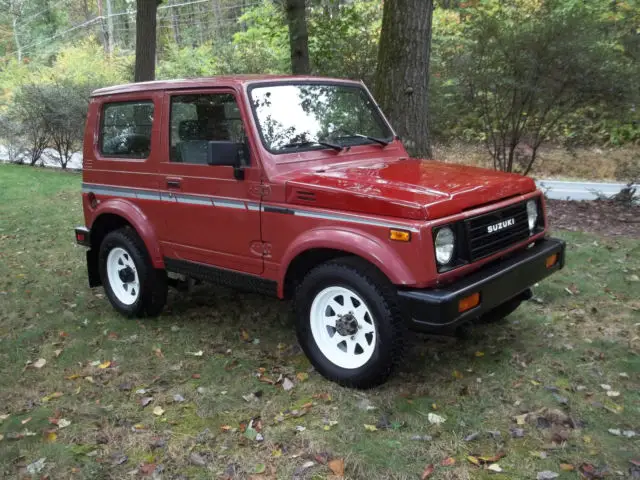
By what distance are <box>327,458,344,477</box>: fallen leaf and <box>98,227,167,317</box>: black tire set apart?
2.58 m

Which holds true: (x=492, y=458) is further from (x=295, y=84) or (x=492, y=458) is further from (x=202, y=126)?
(x=202, y=126)

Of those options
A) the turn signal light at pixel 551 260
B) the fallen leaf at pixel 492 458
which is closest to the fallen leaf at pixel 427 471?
the fallen leaf at pixel 492 458

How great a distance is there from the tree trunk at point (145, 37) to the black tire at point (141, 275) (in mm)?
5906

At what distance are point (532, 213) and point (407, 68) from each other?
133 inches

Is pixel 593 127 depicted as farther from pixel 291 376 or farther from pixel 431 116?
pixel 291 376

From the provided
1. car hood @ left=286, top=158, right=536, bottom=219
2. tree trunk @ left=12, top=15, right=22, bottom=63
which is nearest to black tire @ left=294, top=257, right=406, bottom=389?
car hood @ left=286, top=158, right=536, bottom=219

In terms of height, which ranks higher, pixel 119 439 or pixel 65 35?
pixel 65 35

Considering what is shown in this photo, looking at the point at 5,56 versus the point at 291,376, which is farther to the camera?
the point at 5,56

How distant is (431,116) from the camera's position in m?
12.2

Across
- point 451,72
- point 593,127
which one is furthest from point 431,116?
point 593,127

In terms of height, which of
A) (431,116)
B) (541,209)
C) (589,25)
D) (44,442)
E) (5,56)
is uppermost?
(5,56)

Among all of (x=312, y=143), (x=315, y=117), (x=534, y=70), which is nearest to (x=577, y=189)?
(x=534, y=70)

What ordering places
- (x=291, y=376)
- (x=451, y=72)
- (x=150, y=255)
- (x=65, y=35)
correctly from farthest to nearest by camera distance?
(x=65, y=35), (x=451, y=72), (x=150, y=255), (x=291, y=376)

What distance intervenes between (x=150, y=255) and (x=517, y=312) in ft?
10.5
